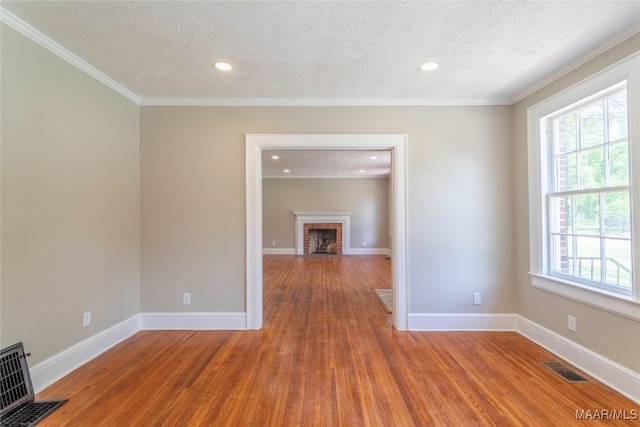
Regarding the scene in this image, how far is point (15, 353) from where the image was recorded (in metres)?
1.77

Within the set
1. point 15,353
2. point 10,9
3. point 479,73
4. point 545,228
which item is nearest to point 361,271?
point 545,228

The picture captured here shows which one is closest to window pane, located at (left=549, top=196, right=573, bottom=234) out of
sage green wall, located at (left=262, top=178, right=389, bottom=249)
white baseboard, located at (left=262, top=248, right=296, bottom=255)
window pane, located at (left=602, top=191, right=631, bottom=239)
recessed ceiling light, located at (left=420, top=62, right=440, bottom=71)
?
window pane, located at (left=602, top=191, right=631, bottom=239)

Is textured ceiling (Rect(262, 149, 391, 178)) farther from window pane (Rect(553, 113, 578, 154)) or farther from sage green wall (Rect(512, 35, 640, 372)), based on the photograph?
window pane (Rect(553, 113, 578, 154))

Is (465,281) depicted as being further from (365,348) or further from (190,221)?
(190,221)

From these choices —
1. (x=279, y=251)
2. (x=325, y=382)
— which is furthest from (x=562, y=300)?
(x=279, y=251)

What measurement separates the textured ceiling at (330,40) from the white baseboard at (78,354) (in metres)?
2.31

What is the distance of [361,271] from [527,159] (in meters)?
4.13

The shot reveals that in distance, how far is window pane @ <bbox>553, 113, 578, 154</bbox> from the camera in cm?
242

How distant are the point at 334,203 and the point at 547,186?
649cm

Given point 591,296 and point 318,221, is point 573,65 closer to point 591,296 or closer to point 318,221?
point 591,296

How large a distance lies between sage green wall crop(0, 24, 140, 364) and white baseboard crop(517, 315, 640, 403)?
13.3 ft

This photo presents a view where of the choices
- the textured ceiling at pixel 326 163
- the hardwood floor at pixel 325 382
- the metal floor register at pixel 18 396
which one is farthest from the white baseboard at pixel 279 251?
the metal floor register at pixel 18 396

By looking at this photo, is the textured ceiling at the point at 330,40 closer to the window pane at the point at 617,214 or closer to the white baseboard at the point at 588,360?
the window pane at the point at 617,214

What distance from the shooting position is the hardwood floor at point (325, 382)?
67.1 inches
